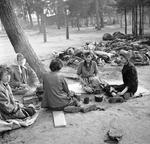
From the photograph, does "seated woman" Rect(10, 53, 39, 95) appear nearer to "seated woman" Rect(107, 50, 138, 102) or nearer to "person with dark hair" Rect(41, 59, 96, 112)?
"person with dark hair" Rect(41, 59, 96, 112)

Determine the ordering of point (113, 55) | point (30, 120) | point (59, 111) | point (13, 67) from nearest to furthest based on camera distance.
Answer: point (30, 120) → point (59, 111) → point (13, 67) → point (113, 55)

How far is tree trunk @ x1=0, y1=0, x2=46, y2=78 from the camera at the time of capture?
278 inches

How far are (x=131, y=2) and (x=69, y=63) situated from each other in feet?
44.0

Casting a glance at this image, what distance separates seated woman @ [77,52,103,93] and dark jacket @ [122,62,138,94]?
98cm

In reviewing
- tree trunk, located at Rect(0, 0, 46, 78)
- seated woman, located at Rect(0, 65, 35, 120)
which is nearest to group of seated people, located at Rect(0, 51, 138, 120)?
seated woman, located at Rect(0, 65, 35, 120)

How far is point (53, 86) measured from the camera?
4.71m

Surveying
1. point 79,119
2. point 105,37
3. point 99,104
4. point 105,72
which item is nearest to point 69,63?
point 105,72

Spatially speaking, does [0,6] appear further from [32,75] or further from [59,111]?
[59,111]

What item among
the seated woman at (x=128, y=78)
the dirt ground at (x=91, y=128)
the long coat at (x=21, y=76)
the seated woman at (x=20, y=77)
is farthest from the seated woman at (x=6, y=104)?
the seated woman at (x=128, y=78)

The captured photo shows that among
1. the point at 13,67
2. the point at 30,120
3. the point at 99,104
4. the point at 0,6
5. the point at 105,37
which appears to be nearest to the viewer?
the point at 30,120

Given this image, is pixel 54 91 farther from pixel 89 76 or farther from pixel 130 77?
pixel 89 76

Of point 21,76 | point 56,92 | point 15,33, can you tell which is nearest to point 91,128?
point 56,92

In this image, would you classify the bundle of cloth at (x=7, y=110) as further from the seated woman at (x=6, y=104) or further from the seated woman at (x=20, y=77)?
the seated woman at (x=20, y=77)

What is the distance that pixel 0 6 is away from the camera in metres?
6.99
